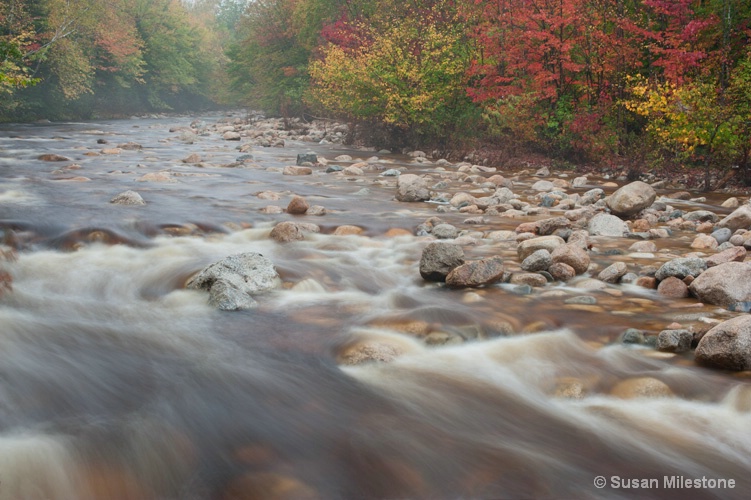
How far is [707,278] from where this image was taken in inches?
218

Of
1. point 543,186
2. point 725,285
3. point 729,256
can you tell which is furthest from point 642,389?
point 543,186

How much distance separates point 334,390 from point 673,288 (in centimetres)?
375

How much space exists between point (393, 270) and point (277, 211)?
13.0ft

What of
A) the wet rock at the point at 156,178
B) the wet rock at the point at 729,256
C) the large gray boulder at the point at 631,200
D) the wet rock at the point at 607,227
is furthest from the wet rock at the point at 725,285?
the wet rock at the point at 156,178

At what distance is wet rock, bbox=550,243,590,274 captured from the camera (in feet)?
21.3

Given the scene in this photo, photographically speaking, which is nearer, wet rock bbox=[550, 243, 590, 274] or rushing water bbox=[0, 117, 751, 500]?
rushing water bbox=[0, 117, 751, 500]

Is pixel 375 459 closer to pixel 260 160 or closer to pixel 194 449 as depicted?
pixel 194 449

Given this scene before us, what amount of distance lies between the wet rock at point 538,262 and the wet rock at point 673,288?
1159mm

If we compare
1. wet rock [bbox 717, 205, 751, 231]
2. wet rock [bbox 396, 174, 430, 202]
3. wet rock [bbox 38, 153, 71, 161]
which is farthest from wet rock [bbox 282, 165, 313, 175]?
wet rock [bbox 717, 205, 751, 231]

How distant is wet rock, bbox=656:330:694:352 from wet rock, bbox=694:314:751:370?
0.23 metres

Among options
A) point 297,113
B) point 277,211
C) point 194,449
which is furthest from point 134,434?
point 297,113

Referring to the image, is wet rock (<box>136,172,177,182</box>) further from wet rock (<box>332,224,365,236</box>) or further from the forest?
wet rock (<box>332,224,365,236</box>)

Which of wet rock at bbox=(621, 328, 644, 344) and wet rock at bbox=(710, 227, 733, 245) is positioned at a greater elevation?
wet rock at bbox=(710, 227, 733, 245)

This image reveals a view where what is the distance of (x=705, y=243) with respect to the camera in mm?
7922
